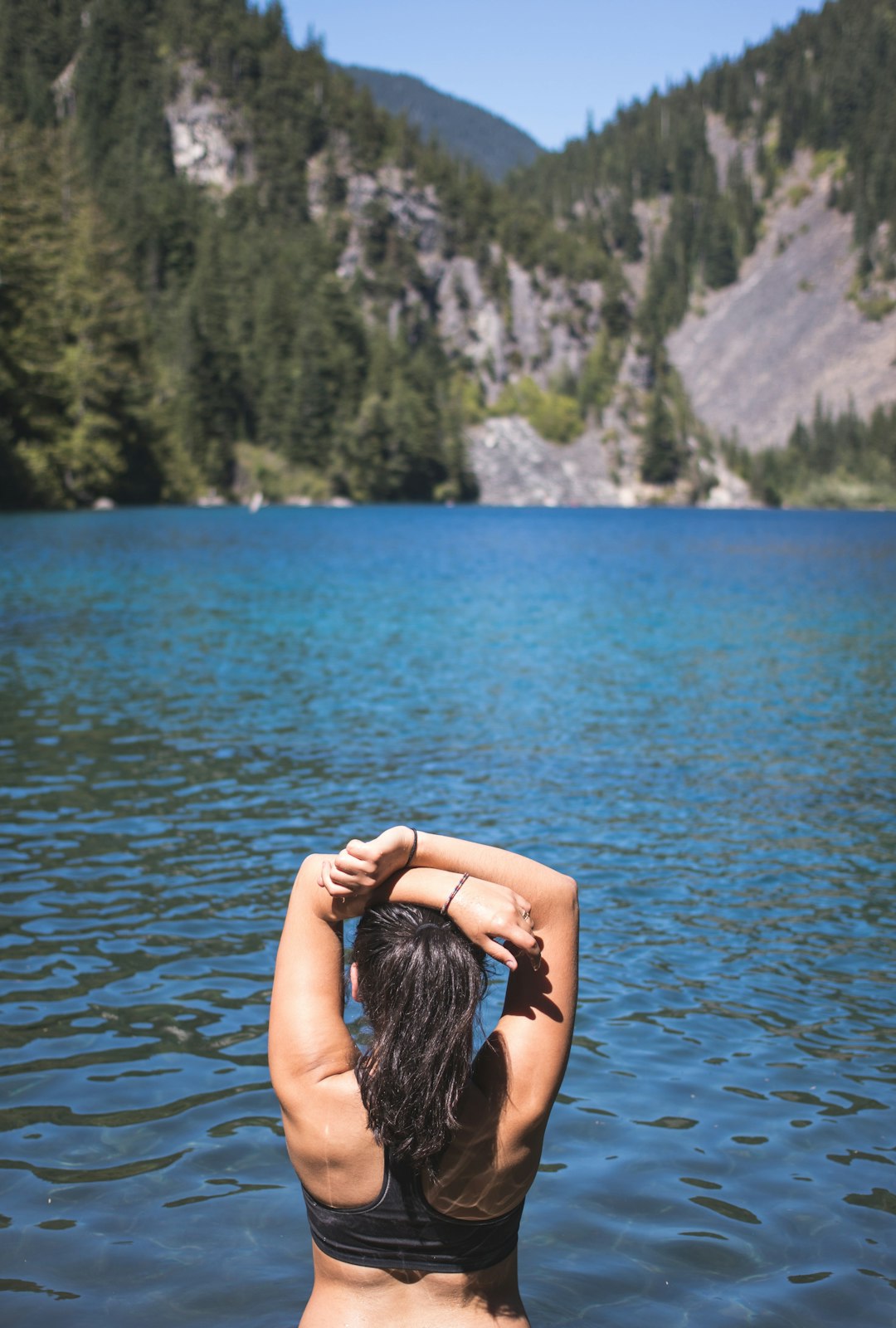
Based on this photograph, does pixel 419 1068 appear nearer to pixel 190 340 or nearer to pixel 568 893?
pixel 568 893

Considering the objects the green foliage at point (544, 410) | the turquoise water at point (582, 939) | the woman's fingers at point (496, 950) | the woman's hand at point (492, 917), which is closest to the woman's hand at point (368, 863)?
the woman's hand at point (492, 917)

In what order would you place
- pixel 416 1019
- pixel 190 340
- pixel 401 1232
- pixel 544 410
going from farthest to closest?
1. pixel 544 410
2. pixel 190 340
3. pixel 401 1232
4. pixel 416 1019

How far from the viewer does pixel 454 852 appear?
309 cm

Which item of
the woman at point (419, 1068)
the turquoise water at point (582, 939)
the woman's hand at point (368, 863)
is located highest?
the woman's hand at point (368, 863)

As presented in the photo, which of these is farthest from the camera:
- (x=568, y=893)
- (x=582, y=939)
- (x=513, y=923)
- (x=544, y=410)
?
(x=544, y=410)

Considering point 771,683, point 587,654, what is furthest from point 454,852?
point 587,654

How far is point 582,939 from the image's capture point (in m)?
9.26

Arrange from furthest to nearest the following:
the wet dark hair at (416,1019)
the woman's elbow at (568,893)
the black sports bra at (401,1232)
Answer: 1. the woman's elbow at (568,893)
2. the black sports bra at (401,1232)
3. the wet dark hair at (416,1019)

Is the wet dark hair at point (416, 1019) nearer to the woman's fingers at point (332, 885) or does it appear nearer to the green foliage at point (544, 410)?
the woman's fingers at point (332, 885)

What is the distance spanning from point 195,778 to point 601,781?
4.98 meters

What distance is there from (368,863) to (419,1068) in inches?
19.3

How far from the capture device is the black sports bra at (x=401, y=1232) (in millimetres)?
3035

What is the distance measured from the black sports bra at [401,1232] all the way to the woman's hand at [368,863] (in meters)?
0.69

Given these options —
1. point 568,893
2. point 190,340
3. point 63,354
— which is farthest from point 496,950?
point 190,340
